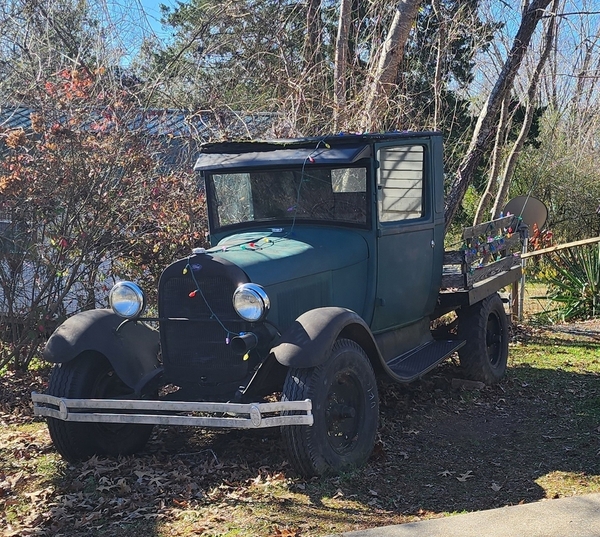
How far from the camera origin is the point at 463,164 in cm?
927

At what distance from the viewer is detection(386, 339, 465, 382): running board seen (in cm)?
574

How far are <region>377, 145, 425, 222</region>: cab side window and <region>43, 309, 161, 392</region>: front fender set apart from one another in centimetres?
199

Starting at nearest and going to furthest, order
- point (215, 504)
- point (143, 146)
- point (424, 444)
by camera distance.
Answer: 1. point (215, 504)
2. point (424, 444)
3. point (143, 146)

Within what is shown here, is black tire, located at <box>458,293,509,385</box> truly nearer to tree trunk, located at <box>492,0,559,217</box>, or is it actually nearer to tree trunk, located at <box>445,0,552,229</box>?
tree trunk, located at <box>445,0,552,229</box>

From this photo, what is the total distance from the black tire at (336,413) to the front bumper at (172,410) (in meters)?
0.12

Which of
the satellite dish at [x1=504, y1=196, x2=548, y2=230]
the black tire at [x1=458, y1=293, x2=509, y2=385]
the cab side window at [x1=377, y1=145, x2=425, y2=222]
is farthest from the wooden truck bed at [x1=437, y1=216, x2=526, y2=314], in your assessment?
the satellite dish at [x1=504, y1=196, x2=548, y2=230]

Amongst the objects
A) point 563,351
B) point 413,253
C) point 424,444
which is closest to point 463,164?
point 563,351

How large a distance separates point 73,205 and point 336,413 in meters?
3.53

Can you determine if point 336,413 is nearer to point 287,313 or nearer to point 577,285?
point 287,313

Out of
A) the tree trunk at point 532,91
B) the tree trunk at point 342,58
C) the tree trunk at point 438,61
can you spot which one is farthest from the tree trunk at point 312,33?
the tree trunk at point 532,91

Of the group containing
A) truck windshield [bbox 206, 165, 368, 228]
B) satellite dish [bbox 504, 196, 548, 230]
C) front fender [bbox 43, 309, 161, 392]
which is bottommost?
front fender [bbox 43, 309, 161, 392]

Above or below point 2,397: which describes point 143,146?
above

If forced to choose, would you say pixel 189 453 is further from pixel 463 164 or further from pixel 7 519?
pixel 463 164

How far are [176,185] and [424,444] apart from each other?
12.2 feet
